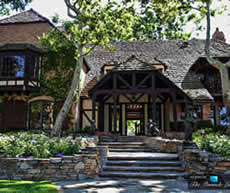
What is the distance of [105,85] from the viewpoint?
1569 centimetres

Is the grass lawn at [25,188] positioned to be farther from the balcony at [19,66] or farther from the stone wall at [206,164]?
the balcony at [19,66]

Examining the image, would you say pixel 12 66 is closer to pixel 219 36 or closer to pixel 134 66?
pixel 134 66

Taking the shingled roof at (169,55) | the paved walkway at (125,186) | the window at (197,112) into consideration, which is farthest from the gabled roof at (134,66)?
the paved walkway at (125,186)

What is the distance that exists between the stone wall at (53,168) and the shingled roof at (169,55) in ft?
35.4

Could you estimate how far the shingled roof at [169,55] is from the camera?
1727 cm

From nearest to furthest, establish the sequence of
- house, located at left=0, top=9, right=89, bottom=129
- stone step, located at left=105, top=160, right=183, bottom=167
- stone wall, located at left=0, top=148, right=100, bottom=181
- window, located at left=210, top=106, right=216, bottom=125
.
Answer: stone wall, located at left=0, top=148, right=100, bottom=181 < stone step, located at left=105, top=160, right=183, bottom=167 < house, located at left=0, top=9, right=89, bottom=129 < window, located at left=210, top=106, right=216, bottom=125

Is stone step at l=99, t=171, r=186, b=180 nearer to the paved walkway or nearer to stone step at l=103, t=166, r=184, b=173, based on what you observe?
stone step at l=103, t=166, r=184, b=173

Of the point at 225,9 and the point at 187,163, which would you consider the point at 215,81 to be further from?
the point at 187,163

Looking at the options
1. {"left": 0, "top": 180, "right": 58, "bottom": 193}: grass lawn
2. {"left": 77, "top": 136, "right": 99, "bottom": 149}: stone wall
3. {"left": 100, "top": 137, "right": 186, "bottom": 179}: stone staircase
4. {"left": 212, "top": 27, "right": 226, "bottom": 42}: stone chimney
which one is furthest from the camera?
{"left": 212, "top": 27, "right": 226, "bottom": 42}: stone chimney

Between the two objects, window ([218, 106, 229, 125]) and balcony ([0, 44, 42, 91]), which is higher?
balcony ([0, 44, 42, 91])

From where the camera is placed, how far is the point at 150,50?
66.1 feet

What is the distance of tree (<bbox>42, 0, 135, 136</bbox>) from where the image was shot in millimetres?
13219

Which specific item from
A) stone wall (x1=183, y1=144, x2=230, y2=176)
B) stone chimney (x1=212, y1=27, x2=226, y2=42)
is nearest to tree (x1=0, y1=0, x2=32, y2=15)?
stone wall (x1=183, y1=144, x2=230, y2=176)

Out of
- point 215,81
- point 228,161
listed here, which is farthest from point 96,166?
point 215,81
